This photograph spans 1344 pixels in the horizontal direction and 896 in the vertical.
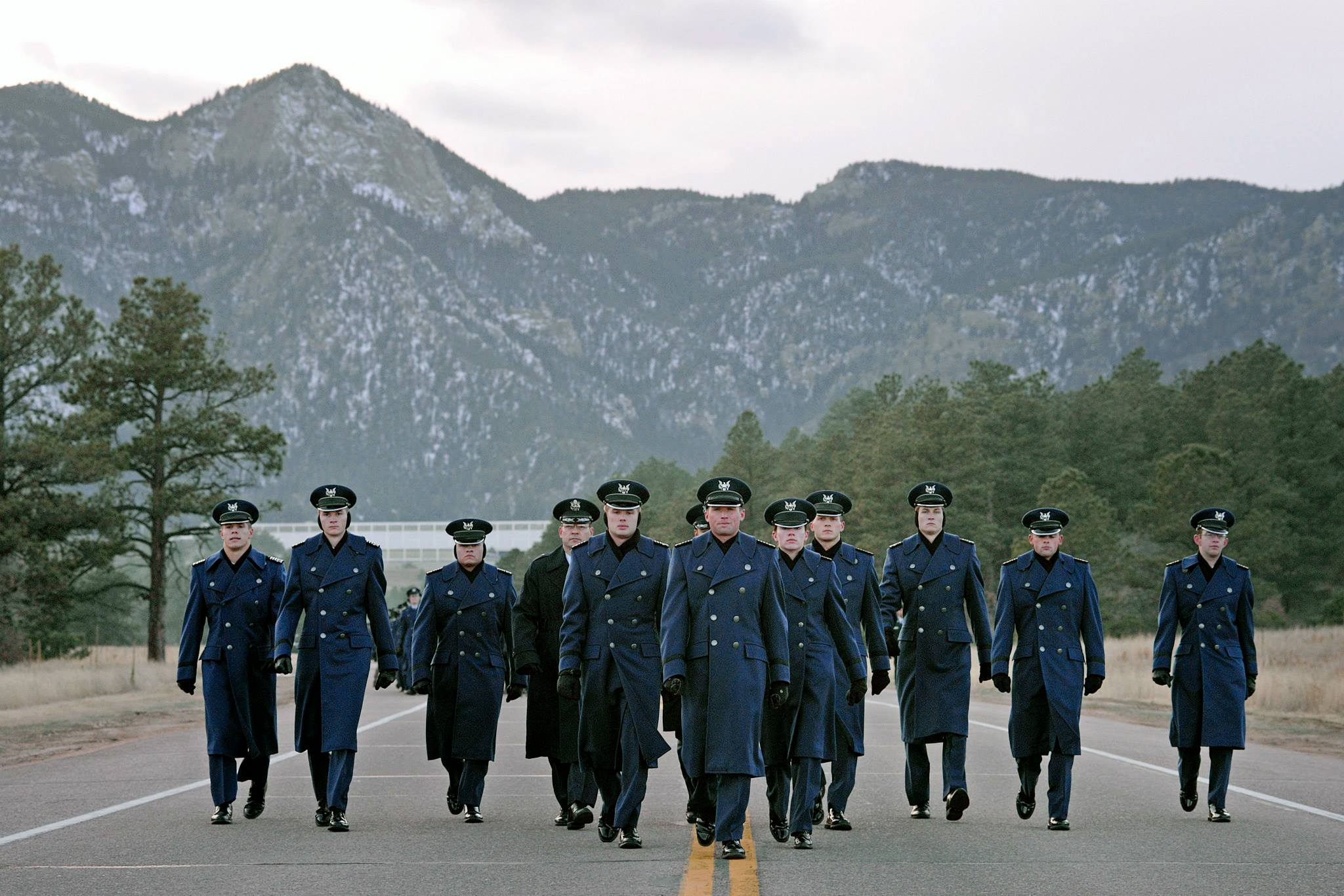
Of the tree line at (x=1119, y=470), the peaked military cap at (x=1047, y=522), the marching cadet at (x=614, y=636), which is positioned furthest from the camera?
the tree line at (x=1119, y=470)

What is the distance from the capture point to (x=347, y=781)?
11375mm

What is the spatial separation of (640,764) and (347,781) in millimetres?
2337

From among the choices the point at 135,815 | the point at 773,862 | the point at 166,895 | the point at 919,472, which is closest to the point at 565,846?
the point at 773,862

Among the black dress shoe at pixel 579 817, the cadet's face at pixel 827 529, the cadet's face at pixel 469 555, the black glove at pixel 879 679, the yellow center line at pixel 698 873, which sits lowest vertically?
the black dress shoe at pixel 579 817

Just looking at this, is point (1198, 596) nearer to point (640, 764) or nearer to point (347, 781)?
point (640, 764)

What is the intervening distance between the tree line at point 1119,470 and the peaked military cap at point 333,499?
5228cm

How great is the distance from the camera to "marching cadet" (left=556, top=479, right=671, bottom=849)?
10.6 meters

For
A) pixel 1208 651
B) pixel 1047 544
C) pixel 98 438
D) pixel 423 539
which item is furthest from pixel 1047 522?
pixel 423 539

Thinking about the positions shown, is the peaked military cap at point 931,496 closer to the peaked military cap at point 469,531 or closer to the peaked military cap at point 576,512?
the peaked military cap at point 576,512

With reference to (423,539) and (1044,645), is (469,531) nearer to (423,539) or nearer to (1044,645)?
(1044,645)

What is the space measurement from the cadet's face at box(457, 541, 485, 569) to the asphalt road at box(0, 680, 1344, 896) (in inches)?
74.6

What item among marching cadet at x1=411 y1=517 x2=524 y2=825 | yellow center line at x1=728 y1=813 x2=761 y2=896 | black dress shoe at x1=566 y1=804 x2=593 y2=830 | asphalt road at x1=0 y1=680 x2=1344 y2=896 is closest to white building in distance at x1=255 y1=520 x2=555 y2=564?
asphalt road at x1=0 y1=680 x2=1344 y2=896

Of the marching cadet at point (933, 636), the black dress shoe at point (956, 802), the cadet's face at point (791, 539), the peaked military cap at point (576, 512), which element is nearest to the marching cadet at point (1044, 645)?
the marching cadet at point (933, 636)

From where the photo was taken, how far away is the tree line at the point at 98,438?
43.9 meters
